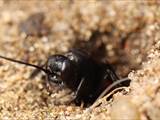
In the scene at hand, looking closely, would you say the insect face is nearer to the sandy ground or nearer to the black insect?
the black insect

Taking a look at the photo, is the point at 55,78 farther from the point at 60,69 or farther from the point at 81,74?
the point at 81,74

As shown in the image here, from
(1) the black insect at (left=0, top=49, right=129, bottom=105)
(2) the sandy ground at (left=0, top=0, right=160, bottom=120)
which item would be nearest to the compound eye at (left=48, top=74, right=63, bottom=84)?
(1) the black insect at (left=0, top=49, right=129, bottom=105)

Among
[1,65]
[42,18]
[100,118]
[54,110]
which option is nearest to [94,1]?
[42,18]

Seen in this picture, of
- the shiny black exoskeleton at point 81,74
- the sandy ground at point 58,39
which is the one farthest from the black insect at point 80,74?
the sandy ground at point 58,39

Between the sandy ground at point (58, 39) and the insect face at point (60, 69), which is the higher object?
the sandy ground at point (58, 39)

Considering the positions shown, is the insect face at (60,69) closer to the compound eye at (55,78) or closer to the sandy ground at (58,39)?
the compound eye at (55,78)

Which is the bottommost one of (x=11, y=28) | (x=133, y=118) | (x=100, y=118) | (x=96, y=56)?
(x=133, y=118)

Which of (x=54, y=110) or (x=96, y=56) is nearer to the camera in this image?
(x=54, y=110)

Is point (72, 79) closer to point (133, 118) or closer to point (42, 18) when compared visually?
point (133, 118)
